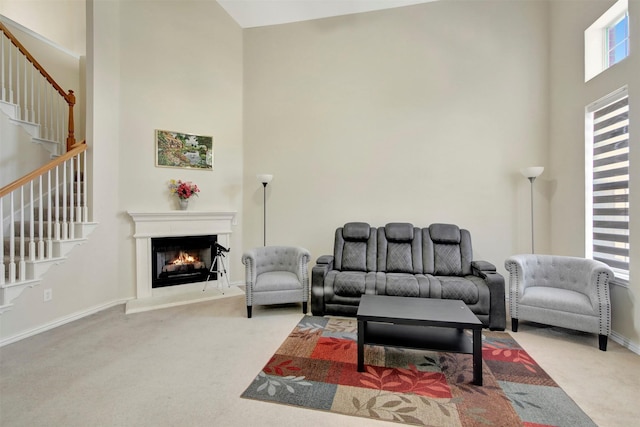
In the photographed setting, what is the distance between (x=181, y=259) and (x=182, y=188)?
3.97 ft

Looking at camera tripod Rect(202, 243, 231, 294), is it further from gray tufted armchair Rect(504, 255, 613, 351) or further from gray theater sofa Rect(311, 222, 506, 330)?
gray tufted armchair Rect(504, 255, 613, 351)

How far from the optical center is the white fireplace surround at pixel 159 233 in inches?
166

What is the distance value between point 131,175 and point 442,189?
4769 mm

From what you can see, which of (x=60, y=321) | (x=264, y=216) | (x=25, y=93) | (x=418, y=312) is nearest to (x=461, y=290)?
(x=418, y=312)

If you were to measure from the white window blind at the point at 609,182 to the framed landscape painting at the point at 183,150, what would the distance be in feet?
17.4

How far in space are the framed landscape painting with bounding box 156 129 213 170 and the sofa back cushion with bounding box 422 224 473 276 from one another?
3.71 metres

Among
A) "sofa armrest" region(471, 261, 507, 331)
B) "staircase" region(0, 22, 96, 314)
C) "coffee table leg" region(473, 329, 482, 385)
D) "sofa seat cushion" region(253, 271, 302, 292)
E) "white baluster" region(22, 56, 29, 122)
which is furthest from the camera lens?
"white baluster" region(22, 56, 29, 122)

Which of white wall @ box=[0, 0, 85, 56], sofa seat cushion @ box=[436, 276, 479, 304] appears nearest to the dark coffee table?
sofa seat cushion @ box=[436, 276, 479, 304]

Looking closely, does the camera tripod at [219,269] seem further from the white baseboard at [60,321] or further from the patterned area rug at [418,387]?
the patterned area rug at [418,387]

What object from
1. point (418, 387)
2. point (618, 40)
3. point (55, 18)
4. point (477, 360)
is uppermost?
point (55, 18)

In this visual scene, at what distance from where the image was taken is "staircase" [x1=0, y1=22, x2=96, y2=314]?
2973 millimetres

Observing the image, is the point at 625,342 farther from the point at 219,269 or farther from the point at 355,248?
the point at 219,269

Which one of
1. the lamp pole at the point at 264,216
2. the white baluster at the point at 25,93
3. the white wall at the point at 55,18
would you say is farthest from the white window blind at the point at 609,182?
the white wall at the point at 55,18

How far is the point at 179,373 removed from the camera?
2305mm
